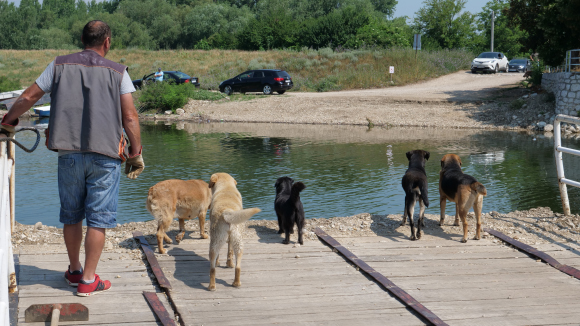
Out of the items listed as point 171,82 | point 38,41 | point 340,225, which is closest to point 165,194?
point 340,225

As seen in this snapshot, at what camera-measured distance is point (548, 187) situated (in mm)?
13773

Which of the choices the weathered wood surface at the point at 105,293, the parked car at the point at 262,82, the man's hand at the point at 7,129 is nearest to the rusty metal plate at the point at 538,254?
the weathered wood surface at the point at 105,293

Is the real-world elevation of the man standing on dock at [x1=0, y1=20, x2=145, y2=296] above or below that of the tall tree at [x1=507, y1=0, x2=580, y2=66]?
below

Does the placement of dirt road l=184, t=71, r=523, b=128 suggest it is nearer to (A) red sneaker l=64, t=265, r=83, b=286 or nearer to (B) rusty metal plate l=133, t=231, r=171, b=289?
(B) rusty metal plate l=133, t=231, r=171, b=289

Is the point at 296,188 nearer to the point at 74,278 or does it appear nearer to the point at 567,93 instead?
the point at 74,278

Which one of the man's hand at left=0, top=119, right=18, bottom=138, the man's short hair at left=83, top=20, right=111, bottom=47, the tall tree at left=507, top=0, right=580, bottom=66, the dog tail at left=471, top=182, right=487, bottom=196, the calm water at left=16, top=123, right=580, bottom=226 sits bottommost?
the calm water at left=16, top=123, right=580, bottom=226

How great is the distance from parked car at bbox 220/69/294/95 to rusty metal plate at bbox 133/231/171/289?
31.2 meters

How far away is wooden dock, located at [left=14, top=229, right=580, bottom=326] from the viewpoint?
4.56 m

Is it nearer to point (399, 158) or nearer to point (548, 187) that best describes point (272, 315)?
point (548, 187)

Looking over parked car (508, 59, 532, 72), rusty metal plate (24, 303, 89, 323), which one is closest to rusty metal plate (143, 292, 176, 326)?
rusty metal plate (24, 303, 89, 323)

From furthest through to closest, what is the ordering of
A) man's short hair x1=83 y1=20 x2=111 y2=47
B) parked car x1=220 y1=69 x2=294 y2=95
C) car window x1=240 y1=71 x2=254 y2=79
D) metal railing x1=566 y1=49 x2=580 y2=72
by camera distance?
car window x1=240 y1=71 x2=254 y2=79, parked car x1=220 y1=69 x2=294 y2=95, metal railing x1=566 y1=49 x2=580 y2=72, man's short hair x1=83 y1=20 x2=111 y2=47

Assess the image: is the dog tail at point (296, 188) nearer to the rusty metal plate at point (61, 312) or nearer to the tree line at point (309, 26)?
the rusty metal plate at point (61, 312)

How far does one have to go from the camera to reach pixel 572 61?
26.8 m

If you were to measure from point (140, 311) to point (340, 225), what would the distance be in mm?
3660
